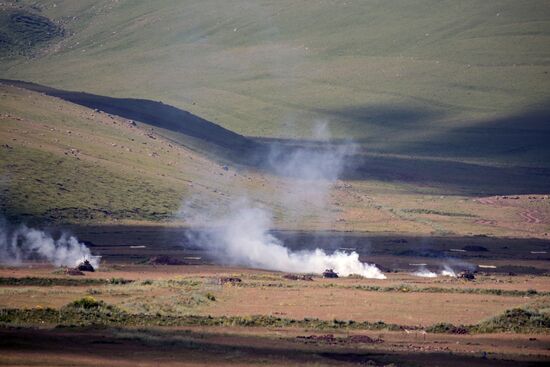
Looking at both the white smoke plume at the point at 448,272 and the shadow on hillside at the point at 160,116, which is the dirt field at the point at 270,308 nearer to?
the white smoke plume at the point at 448,272

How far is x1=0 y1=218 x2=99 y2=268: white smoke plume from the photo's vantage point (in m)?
68.2

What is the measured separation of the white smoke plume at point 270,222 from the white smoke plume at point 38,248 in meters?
10.7

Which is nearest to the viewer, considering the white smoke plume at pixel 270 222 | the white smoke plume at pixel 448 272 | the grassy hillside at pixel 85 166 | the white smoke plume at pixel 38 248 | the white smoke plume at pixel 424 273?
the white smoke plume at pixel 38 248

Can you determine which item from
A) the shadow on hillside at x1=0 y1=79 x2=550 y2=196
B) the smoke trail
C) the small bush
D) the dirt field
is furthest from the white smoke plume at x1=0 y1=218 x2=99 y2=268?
the shadow on hillside at x1=0 y1=79 x2=550 y2=196

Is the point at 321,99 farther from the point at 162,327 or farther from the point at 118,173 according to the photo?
the point at 162,327

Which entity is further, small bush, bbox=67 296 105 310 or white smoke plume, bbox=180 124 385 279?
white smoke plume, bbox=180 124 385 279

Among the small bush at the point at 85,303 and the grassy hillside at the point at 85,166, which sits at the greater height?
the grassy hillside at the point at 85,166

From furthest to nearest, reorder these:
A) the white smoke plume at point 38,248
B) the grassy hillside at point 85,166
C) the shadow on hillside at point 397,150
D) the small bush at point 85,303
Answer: the shadow on hillside at point 397,150 → the grassy hillside at point 85,166 → the white smoke plume at point 38,248 → the small bush at point 85,303

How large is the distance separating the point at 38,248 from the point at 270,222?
109 ft

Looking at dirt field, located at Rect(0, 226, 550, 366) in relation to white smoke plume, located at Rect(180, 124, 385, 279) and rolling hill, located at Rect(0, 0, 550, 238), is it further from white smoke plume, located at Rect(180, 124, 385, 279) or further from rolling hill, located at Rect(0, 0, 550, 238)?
rolling hill, located at Rect(0, 0, 550, 238)

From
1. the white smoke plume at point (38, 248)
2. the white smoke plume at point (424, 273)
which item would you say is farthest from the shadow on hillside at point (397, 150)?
the white smoke plume at point (424, 273)

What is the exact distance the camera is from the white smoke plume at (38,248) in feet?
224

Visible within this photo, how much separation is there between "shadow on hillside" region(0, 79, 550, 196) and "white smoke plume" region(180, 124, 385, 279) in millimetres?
1303

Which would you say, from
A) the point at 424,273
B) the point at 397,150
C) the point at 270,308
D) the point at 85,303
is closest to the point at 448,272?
the point at 424,273
